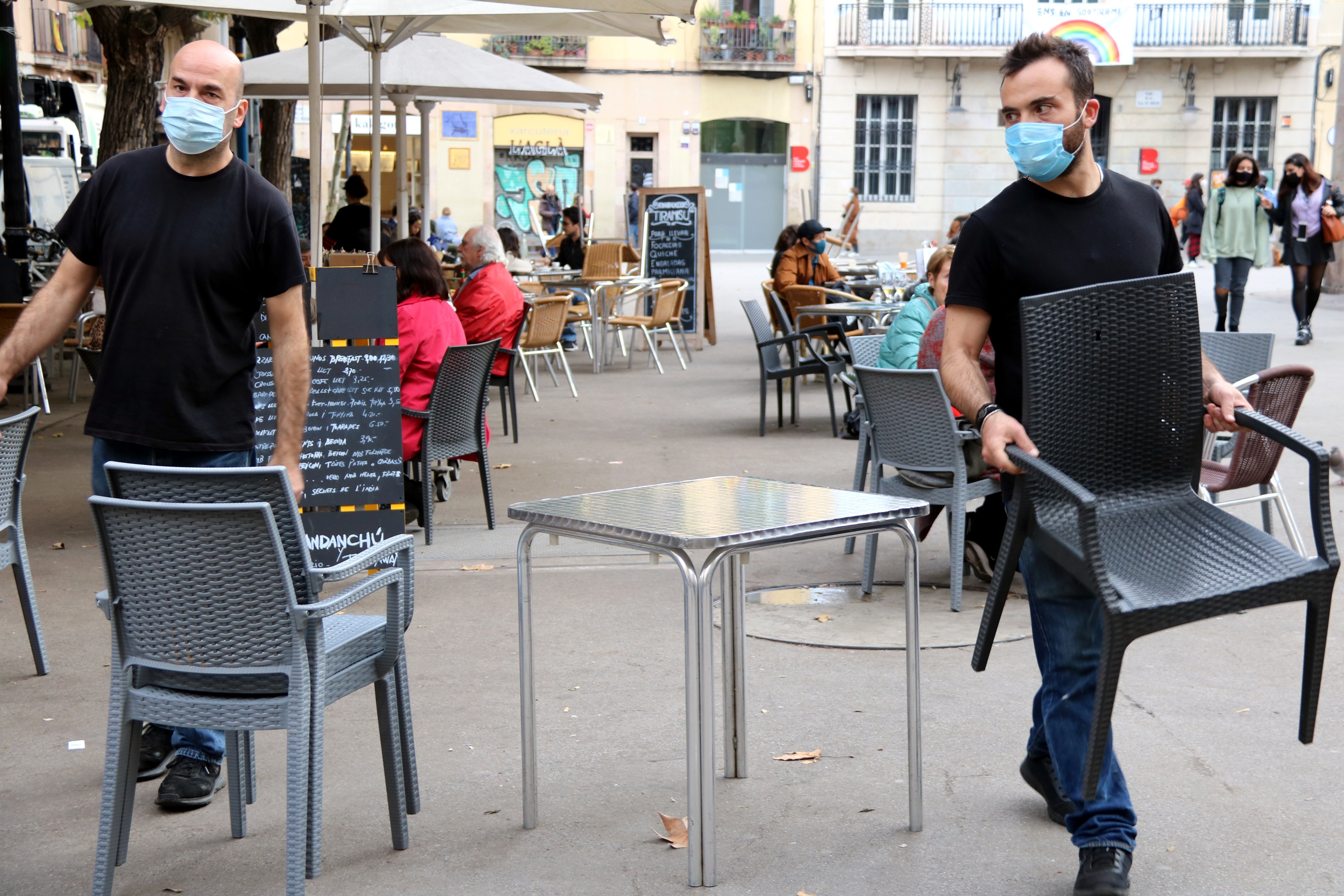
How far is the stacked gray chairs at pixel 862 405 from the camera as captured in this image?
6.04 m

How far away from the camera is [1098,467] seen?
9.73 feet

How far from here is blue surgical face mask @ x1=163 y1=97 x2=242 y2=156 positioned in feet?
11.4

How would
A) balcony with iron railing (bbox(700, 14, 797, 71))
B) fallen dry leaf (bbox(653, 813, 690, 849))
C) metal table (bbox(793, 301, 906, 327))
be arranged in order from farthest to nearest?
balcony with iron railing (bbox(700, 14, 797, 71)) < metal table (bbox(793, 301, 906, 327)) < fallen dry leaf (bbox(653, 813, 690, 849))

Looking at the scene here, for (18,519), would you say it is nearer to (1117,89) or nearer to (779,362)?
(779,362)

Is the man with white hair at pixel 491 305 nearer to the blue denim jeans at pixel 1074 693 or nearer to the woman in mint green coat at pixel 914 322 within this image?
the woman in mint green coat at pixel 914 322

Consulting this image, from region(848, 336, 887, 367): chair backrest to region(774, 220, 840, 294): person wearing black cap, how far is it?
492 centimetres

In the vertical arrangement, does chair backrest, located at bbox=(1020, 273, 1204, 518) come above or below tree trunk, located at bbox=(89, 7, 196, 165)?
below

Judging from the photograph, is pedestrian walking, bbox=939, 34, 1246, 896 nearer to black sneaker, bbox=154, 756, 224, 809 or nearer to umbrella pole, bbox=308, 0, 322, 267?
black sneaker, bbox=154, 756, 224, 809

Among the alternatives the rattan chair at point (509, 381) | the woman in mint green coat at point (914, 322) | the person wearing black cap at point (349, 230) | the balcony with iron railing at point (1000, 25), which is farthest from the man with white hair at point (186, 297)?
the balcony with iron railing at point (1000, 25)

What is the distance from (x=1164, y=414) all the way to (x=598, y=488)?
16.8 ft

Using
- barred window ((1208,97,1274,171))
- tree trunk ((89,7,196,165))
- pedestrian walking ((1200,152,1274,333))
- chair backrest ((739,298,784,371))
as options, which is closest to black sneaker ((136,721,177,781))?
chair backrest ((739,298,784,371))

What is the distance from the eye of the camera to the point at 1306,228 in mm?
14047

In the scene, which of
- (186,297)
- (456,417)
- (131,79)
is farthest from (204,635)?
(131,79)

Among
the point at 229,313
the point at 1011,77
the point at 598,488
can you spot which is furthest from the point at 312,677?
the point at 598,488
